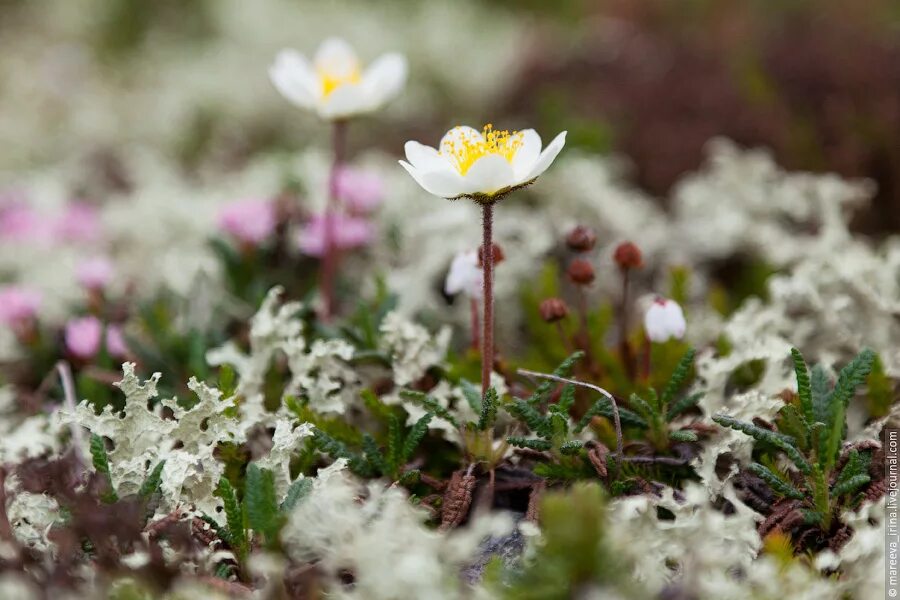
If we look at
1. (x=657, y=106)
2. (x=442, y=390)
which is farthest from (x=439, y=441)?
(x=657, y=106)

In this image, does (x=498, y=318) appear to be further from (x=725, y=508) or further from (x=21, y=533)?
(x=21, y=533)

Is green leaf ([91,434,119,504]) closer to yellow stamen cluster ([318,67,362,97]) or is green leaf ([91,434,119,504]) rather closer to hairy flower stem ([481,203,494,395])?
hairy flower stem ([481,203,494,395])

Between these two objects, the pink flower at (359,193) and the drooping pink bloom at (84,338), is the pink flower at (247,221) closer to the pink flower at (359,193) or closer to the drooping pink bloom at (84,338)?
the pink flower at (359,193)

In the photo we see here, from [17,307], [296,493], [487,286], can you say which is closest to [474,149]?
[487,286]

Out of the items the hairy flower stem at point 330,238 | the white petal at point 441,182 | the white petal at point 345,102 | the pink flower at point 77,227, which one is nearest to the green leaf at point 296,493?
the white petal at point 441,182

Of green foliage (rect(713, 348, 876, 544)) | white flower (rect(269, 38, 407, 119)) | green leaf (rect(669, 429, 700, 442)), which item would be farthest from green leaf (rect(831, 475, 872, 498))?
white flower (rect(269, 38, 407, 119))
